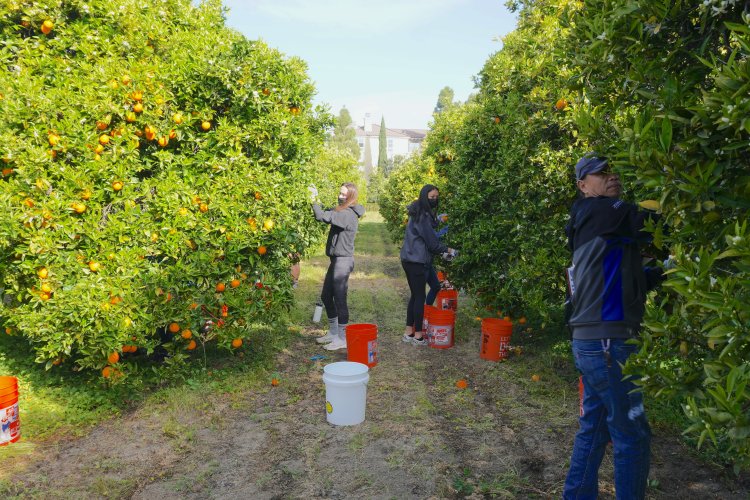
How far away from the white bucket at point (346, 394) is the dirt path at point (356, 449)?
15 centimetres

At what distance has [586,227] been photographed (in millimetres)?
3072

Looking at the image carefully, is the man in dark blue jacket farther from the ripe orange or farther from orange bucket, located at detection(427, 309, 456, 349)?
the ripe orange

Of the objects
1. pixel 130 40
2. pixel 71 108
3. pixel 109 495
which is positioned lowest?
pixel 109 495

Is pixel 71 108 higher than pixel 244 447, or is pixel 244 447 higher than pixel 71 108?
pixel 71 108

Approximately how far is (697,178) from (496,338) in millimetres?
4948

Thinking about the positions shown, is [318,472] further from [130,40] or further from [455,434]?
[130,40]

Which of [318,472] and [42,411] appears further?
[42,411]

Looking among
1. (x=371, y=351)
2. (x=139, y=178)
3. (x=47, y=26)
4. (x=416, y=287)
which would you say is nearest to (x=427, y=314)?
(x=416, y=287)

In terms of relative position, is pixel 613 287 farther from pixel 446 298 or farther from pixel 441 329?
pixel 446 298

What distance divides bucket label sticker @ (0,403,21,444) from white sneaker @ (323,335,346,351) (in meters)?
3.75

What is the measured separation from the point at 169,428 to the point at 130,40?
4388mm

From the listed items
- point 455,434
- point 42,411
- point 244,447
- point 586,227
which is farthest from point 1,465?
point 586,227

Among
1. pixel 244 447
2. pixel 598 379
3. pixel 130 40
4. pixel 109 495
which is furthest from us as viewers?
pixel 130 40

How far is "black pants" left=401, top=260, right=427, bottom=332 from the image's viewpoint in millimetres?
7078
